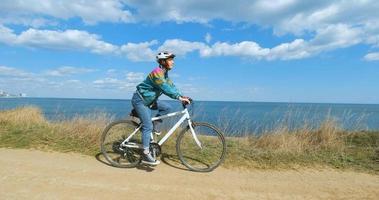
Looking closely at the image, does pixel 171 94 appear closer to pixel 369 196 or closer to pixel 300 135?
pixel 369 196

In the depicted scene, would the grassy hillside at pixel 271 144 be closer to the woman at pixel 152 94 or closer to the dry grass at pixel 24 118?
the dry grass at pixel 24 118

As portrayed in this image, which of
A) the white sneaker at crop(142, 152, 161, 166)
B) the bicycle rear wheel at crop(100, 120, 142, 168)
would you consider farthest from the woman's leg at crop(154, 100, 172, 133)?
the white sneaker at crop(142, 152, 161, 166)

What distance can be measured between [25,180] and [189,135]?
323 centimetres

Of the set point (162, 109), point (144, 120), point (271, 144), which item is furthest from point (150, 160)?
point (271, 144)

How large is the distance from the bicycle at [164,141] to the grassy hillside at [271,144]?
0.41 metres

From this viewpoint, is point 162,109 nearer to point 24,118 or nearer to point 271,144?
point 271,144

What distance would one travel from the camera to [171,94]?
7.49m

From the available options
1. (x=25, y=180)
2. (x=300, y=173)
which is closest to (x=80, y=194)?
(x=25, y=180)

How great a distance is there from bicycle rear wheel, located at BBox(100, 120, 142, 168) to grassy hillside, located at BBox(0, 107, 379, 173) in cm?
78

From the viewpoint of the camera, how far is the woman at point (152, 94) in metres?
7.47

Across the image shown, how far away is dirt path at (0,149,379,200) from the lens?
6.28 metres

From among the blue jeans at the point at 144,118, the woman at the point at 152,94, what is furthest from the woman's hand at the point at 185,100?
the blue jeans at the point at 144,118

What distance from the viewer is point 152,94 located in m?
7.68

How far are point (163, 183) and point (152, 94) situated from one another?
175 centimetres
